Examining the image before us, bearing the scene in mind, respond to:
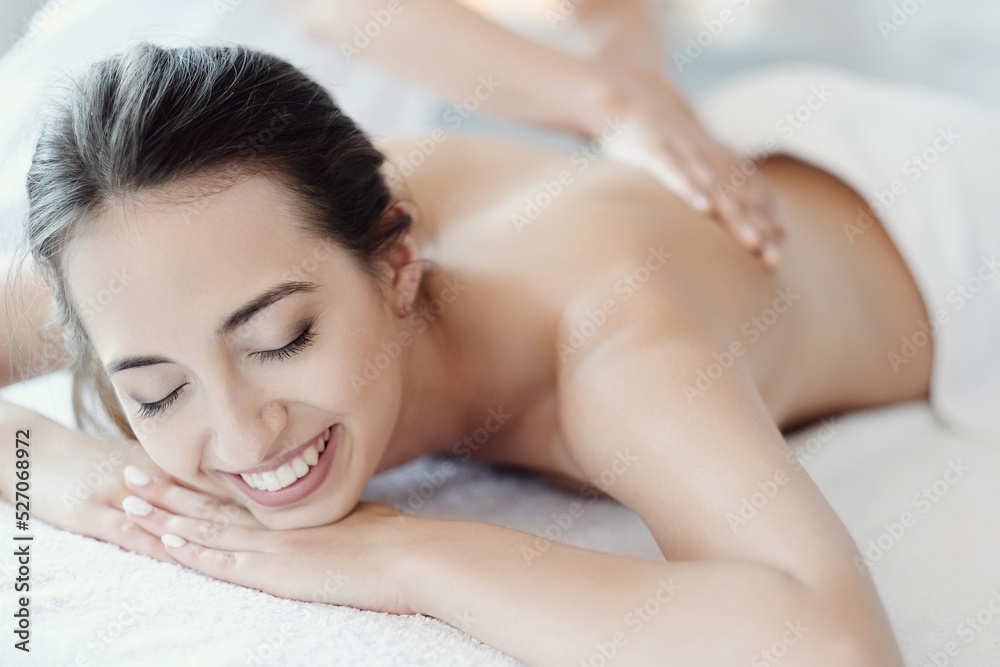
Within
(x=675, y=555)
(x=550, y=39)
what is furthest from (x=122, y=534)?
(x=550, y=39)

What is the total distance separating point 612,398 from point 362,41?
0.90 m

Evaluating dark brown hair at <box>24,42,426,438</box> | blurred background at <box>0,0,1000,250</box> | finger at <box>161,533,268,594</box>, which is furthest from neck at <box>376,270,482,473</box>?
blurred background at <box>0,0,1000,250</box>

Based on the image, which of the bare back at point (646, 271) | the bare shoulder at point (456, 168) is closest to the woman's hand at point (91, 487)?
the bare back at point (646, 271)

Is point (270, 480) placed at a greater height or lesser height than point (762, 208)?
lesser

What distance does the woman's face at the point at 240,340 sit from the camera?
0.86m

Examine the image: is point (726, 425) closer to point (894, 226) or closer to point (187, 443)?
point (187, 443)

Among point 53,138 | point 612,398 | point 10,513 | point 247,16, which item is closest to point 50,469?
point 10,513

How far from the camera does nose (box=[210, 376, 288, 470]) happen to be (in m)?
0.88

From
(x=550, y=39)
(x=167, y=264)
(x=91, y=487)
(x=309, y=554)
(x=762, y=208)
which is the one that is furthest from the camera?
(x=550, y=39)

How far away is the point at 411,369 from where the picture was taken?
1152 millimetres

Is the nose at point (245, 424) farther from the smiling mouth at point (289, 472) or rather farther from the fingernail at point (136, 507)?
the fingernail at point (136, 507)

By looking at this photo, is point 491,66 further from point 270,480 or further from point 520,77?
point 270,480

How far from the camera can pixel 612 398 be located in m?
0.95

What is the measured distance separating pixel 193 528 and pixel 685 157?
853 millimetres
